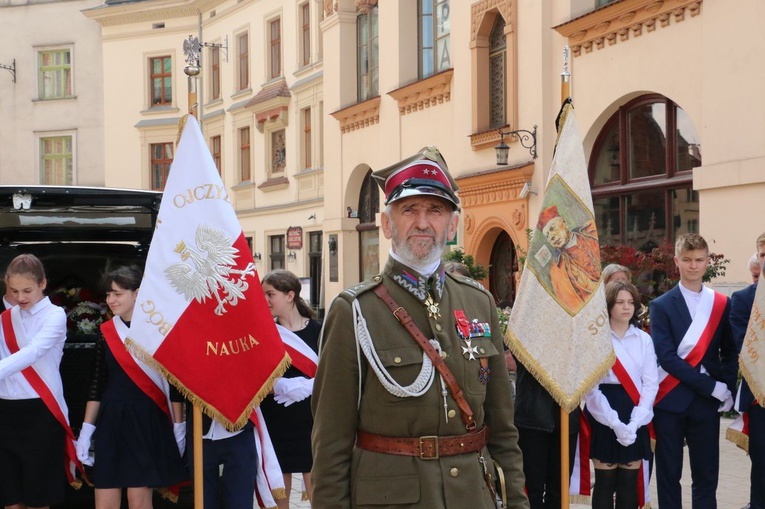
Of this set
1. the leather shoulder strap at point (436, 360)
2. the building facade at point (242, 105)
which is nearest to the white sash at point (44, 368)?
the leather shoulder strap at point (436, 360)

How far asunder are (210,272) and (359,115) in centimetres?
1879

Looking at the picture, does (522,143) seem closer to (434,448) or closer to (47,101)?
(434,448)

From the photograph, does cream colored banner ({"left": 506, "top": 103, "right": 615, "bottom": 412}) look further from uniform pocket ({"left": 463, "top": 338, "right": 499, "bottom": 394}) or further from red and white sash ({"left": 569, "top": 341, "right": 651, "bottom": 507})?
uniform pocket ({"left": 463, "top": 338, "right": 499, "bottom": 394})

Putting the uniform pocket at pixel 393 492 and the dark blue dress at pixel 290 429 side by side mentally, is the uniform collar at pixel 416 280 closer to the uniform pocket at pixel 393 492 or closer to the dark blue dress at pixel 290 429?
the uniform pocket at pixel 393 492

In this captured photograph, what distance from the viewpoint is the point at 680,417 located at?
6.71 metres

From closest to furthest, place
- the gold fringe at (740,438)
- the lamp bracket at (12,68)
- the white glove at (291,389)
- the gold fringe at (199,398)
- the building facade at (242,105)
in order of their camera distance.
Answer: the gold fringe at (199,398) → the white glove at (291,389) → the gold fringe at (740,438) → the building facade at (242,105) → the lamp bracket at (12,68)

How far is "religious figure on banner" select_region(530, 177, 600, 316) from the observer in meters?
6.38

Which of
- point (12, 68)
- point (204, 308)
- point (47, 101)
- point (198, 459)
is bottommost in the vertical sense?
point (198, 459)

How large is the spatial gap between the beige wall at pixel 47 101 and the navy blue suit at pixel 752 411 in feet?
124

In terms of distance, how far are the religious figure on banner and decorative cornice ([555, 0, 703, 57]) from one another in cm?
791

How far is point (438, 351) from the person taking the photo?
368cm

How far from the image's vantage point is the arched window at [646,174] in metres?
14.2

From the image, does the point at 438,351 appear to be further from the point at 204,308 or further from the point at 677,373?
the point at 677,373

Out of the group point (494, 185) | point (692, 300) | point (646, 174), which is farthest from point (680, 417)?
point (494, 185)
